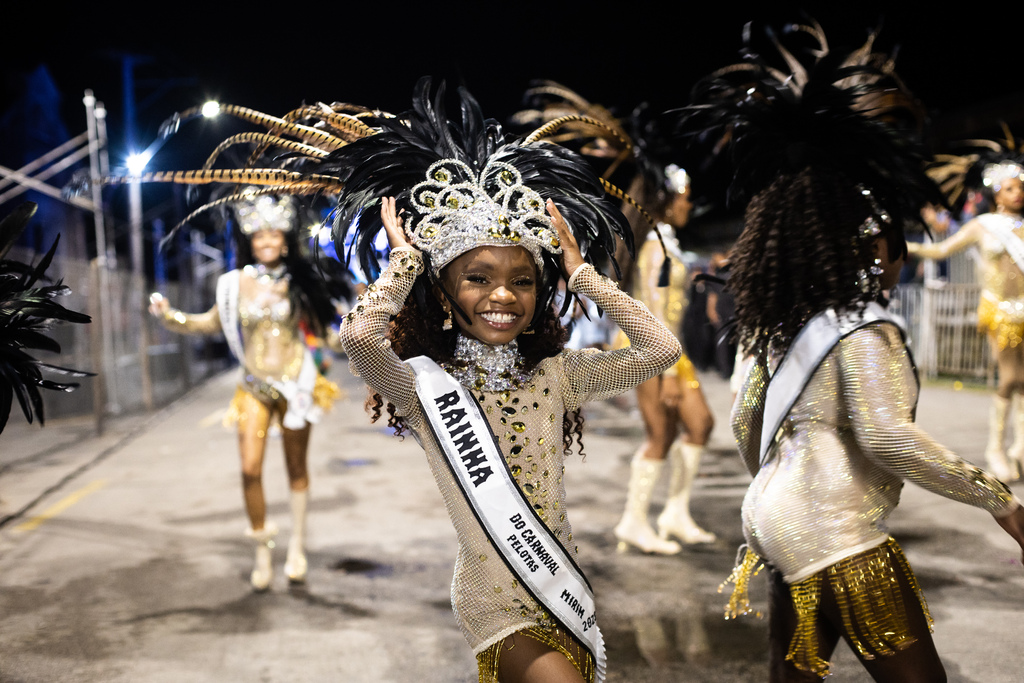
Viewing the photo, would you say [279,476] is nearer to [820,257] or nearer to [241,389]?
[241,389]

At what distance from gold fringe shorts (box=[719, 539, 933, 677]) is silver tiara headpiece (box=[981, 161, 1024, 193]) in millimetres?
5463

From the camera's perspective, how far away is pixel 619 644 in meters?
3.71

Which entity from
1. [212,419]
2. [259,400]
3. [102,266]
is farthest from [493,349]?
[102,266]

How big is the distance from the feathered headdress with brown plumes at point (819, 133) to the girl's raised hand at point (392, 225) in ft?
3.76

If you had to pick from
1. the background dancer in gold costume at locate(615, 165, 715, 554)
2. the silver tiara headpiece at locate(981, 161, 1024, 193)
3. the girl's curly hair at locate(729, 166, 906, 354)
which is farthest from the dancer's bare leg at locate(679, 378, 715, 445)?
the silver tiara headpiece at locate(981, 161, 1024, 193)

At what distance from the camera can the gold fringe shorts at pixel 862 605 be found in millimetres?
→ 2070

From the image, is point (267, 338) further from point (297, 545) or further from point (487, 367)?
point (487, 367)

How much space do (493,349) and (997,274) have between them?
589 cm

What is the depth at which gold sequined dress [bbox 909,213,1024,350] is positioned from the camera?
6.38 meters

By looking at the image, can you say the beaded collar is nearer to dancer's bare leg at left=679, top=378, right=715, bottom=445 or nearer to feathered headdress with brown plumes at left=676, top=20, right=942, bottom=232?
feathered headdress with brown plumes at left=676, top=20, right=942, bottom=232

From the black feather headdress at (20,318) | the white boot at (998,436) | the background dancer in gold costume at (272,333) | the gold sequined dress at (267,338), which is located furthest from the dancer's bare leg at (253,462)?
the white boot at (998,436)

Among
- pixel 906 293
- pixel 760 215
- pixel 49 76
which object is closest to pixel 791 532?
pixel 760 215

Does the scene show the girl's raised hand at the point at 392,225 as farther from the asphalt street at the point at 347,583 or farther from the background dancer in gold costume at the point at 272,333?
the background dancer in gold costume at the point at 272,333

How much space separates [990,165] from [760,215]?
5269 mm
